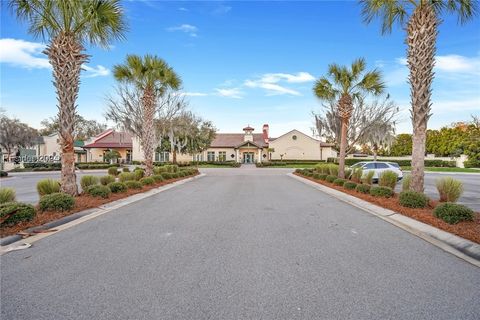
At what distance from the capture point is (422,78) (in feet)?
→ 29.3

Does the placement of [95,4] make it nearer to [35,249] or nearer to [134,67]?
[35,249]

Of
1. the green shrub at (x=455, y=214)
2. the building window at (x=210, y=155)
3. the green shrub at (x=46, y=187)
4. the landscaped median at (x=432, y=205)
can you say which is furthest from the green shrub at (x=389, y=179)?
the building window at (x=210, y=155)

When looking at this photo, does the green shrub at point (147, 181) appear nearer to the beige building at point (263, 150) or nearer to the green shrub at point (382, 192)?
the green shrub at point (382, 192)

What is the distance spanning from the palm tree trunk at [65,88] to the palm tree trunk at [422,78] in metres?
11.0

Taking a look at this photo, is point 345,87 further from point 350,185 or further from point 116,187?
point 116,187

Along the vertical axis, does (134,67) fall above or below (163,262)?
above

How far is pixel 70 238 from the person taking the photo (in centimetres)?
567

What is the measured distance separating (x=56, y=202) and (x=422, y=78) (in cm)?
1129

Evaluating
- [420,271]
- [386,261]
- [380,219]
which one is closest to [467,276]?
[420,271]

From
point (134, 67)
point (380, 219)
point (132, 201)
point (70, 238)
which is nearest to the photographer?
point (70, 238)

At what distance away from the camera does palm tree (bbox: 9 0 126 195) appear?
349 inches

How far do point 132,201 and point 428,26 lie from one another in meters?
11.6

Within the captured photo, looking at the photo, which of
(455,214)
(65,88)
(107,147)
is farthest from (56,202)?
(107,147)

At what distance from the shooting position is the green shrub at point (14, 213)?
235 inches
